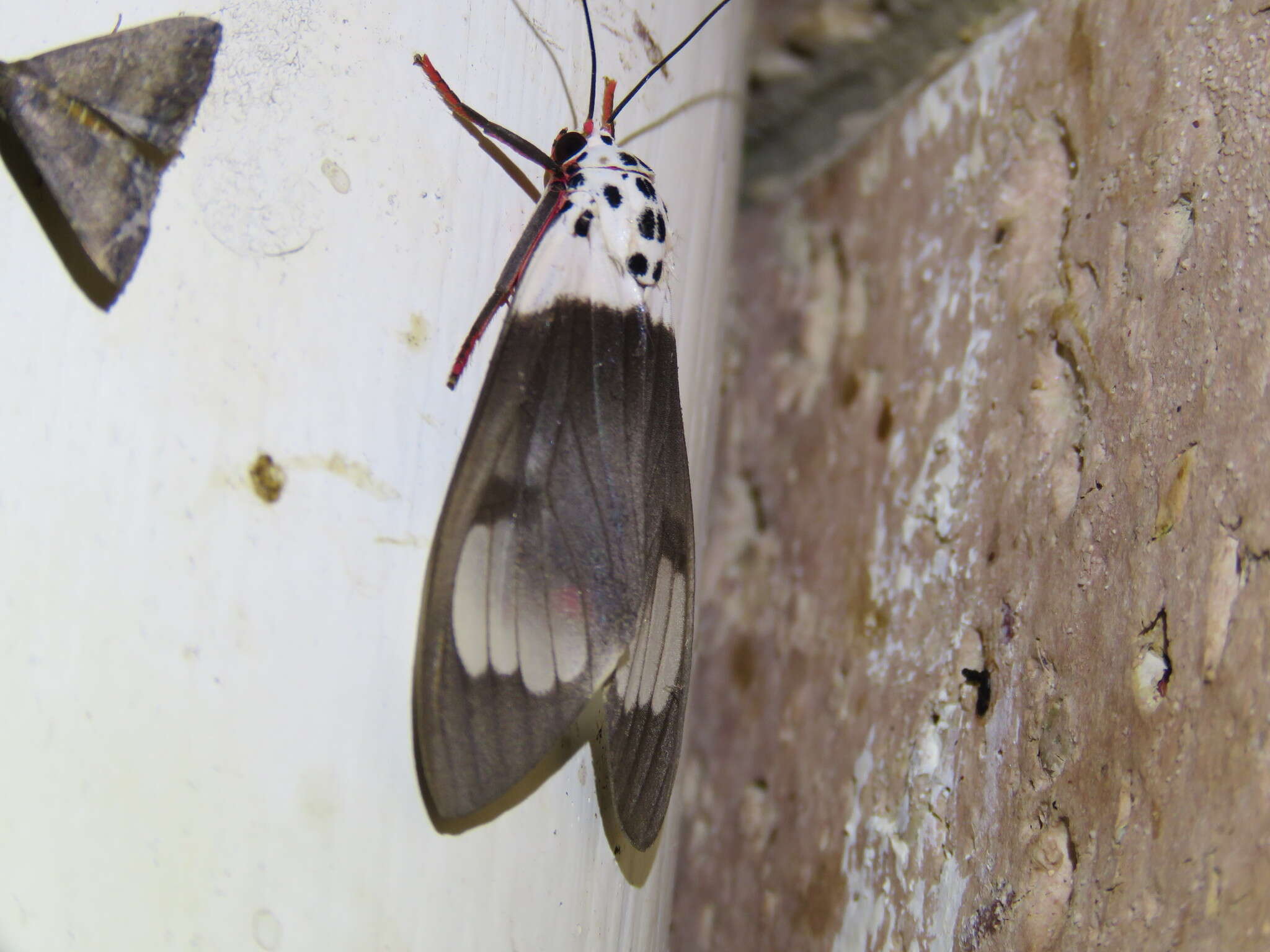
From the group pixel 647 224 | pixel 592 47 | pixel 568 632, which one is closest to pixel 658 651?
pixel 568 632

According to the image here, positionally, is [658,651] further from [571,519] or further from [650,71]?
[650,71]

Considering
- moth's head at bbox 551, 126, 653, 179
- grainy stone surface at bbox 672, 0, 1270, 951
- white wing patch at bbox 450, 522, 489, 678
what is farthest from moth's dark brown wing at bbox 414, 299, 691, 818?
grainy stone surface at bbox 672, 0, 1270, 951

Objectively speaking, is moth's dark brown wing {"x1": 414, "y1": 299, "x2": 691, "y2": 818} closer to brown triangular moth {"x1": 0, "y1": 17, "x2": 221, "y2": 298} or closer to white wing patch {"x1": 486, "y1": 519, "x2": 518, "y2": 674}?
white wing patch {"x1": 486, "y1": 519, "x2": 518, "y2": 674}

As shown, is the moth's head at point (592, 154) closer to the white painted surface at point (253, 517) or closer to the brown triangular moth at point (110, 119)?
the white painted surface at point (253, 517)

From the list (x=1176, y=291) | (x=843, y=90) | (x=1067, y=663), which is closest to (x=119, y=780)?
(x=1067, y=663)

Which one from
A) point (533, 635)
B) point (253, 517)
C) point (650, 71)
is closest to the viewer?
point (253, 517)

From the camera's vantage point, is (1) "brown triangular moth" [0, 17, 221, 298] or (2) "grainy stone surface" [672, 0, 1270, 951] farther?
(2) "grainy stone surface" [672, 0, 1270, 951]
